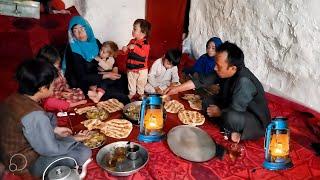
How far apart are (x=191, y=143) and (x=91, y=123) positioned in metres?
0.93

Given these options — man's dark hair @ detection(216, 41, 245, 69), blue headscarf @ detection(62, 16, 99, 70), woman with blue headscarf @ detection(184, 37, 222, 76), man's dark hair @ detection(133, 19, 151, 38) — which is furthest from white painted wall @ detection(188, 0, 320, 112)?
blue headscarf @ detection(62, 16, 99, 70)

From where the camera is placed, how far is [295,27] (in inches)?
140

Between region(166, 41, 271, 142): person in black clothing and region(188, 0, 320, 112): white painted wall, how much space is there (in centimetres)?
91

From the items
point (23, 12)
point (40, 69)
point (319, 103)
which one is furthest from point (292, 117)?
point (23, 12)

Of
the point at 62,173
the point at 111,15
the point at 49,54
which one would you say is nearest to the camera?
the point at 62,173

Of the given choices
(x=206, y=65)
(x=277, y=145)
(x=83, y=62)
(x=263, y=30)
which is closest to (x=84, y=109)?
(x=83, y=62)

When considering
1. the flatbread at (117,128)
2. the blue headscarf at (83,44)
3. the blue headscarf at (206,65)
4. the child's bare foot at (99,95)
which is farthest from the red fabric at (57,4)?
the flatbread at (117,128)

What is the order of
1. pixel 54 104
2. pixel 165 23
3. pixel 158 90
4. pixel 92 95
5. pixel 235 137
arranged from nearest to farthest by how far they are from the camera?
pixel 235 137 → pixel 54 104 → pixel 92 95 → pixel 158 90 → pixel 165 23

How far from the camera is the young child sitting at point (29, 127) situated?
7.38 feet

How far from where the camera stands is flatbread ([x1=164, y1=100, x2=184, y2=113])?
11.4ft

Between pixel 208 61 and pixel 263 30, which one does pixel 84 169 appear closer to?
pixel 208 61

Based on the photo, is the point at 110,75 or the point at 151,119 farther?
the point at 110,75

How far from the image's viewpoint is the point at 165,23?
5.14 meters

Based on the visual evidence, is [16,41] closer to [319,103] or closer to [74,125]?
[74,125]
